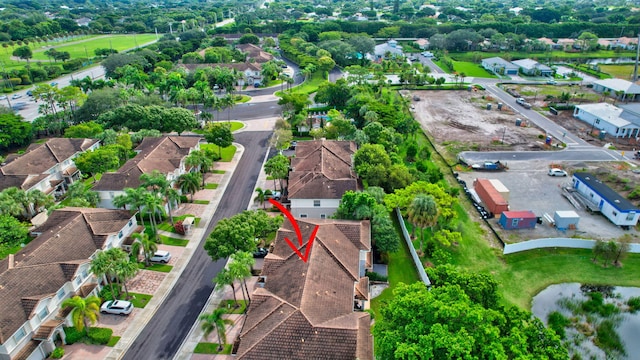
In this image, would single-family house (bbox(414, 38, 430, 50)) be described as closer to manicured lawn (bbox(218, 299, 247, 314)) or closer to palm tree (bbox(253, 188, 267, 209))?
palm tree (bbox(253, 188, 267, 209))

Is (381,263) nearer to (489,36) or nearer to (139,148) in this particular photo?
(139,148)

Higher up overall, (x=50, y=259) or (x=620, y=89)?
(x=620, y=89)

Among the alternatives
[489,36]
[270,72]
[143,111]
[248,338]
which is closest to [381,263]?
[248,338]

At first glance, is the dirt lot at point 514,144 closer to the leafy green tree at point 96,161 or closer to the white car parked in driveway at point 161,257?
the white car parked in driveway at point 161,257

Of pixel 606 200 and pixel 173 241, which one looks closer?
pixel 173 241

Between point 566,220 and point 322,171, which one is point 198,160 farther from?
point 566,220

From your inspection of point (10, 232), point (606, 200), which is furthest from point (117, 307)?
point (606, 200)
